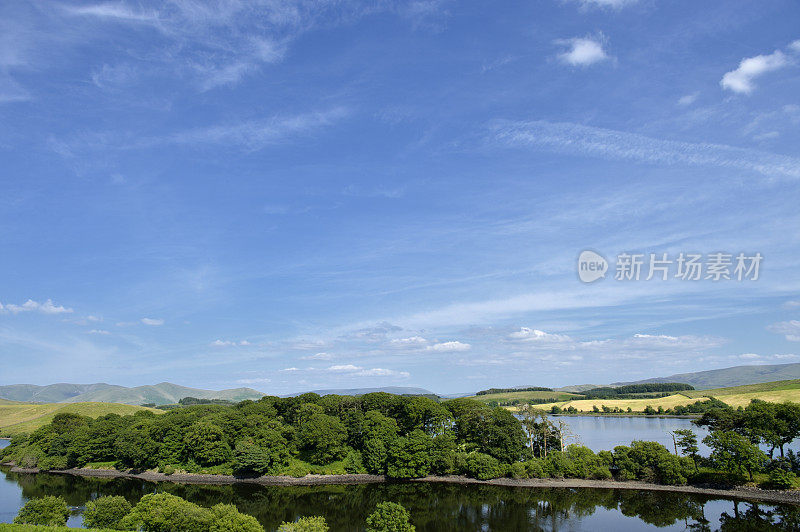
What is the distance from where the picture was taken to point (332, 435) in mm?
79250

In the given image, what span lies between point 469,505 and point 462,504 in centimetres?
103

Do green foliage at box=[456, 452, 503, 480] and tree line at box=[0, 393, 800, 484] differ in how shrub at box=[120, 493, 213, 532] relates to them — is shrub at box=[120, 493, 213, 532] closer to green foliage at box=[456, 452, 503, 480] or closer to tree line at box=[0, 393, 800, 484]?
tree line at box=[0, 393, 800, 484]

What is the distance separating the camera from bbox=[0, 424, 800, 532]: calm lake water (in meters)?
49.2

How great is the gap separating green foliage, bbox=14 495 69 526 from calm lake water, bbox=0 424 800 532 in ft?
34.7

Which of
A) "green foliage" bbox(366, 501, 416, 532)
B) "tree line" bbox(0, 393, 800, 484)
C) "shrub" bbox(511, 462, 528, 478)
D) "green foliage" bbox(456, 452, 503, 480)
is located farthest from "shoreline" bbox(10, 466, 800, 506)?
"green foliage" bbox(366, 501, 416, 532)

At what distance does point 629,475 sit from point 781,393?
403ft

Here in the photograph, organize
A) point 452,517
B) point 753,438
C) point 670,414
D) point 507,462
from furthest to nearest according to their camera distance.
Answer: point 670,414 < point 507,462 < point 753,438 < point 452,517

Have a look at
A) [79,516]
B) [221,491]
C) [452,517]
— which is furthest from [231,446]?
[452,517]

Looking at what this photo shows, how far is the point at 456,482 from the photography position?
2768 inches

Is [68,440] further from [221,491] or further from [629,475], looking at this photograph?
[629,475]

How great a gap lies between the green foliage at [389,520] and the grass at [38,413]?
151211 millimetres

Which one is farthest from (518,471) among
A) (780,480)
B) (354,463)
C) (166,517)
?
(166,517)

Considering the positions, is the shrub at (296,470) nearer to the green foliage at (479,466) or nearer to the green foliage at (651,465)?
the green foliage at (479,466)

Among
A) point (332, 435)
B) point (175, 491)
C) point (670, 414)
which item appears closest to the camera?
point (175, 491)
